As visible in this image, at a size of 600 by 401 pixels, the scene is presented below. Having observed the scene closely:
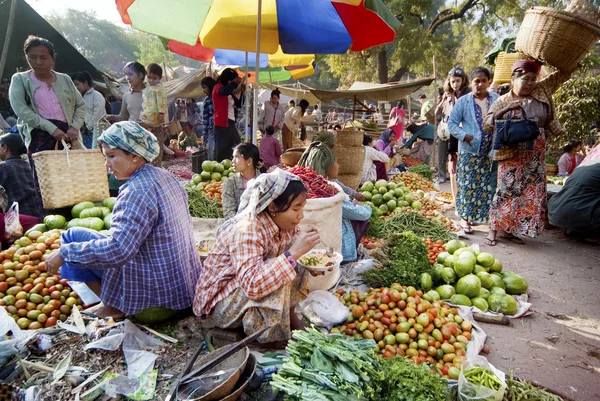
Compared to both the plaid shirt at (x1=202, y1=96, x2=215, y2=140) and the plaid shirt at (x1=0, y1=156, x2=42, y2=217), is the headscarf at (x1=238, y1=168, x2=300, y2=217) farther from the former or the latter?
the plaid shirt at (x1=202, y1=96, x2=215, y2=140)

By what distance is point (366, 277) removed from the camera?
3348 mm

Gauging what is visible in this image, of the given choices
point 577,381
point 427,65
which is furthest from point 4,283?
point 427,65

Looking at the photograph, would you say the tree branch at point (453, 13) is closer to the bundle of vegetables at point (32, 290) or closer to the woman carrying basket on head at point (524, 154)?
the woman carrying basket on head at point (524, 154)

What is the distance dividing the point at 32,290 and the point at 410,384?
2661 millimetres

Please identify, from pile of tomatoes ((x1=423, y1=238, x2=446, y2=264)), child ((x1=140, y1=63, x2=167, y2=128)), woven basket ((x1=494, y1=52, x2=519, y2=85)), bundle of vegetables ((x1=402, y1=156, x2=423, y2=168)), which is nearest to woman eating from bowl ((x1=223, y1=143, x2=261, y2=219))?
pile of tomatoes ((x1=423, y1=238, x2=446, y2=264))

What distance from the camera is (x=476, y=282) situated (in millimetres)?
3131

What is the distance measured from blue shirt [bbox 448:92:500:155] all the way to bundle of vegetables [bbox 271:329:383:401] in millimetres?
3544

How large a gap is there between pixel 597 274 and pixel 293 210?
362 centimetres

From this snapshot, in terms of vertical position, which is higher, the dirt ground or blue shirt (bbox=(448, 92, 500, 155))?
blue shirt (bbox=(448, 92, 500, 155))

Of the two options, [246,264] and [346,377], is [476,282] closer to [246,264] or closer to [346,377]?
[346,377]

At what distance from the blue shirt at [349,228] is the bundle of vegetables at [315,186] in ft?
1.16

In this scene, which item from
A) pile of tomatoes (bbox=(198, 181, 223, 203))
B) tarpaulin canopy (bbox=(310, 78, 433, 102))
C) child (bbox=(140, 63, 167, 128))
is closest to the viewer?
pile of tomatoes (bbox=(198, 181, 223, 203))

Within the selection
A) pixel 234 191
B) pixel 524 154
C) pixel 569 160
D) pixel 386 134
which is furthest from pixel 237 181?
pixel 569 160

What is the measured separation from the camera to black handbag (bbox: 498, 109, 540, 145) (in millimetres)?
4031
